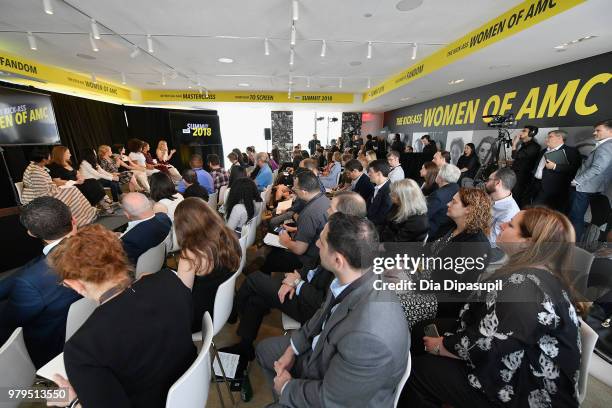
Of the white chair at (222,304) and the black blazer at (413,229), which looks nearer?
the white chair at (222,304)

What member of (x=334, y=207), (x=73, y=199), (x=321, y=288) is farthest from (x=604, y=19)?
(x=73, y=199)

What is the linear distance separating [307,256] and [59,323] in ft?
5.46

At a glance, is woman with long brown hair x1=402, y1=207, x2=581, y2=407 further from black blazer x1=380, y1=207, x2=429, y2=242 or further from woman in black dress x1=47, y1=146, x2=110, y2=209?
woman in black dress x1=47, y1=146, x2=110, y2=209

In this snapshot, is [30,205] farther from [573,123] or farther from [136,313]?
[573,123]

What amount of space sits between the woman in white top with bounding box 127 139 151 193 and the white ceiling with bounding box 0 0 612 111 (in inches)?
69.9

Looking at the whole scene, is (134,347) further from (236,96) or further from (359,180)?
(236,96)

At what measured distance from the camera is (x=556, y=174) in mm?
4102

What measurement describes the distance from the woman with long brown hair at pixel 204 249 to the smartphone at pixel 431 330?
127 centimetres

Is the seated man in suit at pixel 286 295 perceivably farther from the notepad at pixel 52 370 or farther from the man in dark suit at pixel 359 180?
the man in dark suit at pixel 359 180

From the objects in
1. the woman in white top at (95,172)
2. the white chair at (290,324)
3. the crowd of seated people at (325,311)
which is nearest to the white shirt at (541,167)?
the crowd of seated people at (325,311)

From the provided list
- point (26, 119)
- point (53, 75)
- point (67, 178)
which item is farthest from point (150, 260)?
point (53, 75)

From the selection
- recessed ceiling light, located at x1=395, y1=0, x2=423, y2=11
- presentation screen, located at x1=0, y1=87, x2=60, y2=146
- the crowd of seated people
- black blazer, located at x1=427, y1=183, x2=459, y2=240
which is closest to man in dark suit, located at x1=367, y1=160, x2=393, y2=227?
black blazer, located at x1=427, y1=183, x2=459, y2=240

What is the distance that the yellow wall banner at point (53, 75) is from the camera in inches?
191

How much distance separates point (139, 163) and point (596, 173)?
8.55 metres
